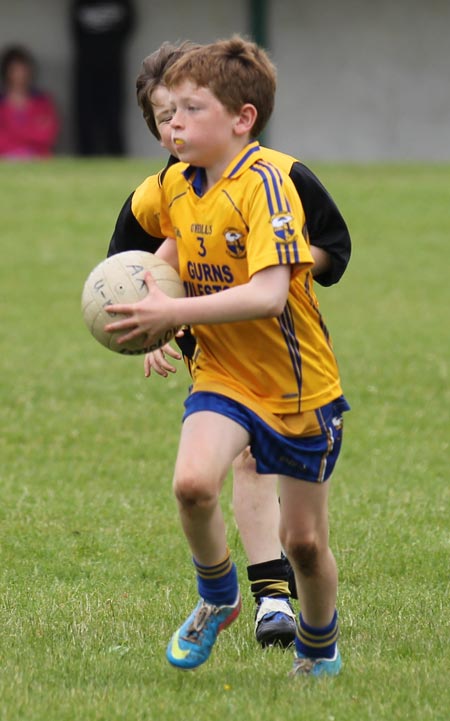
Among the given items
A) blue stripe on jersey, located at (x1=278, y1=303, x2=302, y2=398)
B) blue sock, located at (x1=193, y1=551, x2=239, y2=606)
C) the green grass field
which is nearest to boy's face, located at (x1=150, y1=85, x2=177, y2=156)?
blue stripe on jersey, located at (x1=278, y1=303, x2=302, y2=398)

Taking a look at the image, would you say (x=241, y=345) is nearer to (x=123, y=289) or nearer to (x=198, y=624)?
(x=123, y=289)

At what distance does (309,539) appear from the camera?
4.45 m

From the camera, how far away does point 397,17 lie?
23453 millimetres

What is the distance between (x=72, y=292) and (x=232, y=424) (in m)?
10.9

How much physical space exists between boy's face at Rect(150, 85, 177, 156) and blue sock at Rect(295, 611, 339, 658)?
179 cm

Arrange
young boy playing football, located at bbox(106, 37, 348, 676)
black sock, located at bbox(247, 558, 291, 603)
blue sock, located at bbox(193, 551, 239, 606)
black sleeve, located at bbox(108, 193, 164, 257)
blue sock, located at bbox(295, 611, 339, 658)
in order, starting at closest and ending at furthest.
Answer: young boy playing football, located at bbox(106, 37, 348, 676)
blue sock, located at bbox(193, 551, 239, 606)
blue sock, located at bbox(295, 611, 339, 658)
black sleeve, located at bbox(108, 193, 164, 257)
black sock, located at bbox(247, 558, 291, 603)

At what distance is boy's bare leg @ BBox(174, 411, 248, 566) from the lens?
4.24 meters

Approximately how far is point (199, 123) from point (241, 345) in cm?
71

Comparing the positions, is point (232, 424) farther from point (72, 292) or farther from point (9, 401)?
point (72, 292)

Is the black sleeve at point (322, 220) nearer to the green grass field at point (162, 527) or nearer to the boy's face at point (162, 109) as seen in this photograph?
the boy's face at point (162, 109)

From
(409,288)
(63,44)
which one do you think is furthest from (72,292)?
(63,44)

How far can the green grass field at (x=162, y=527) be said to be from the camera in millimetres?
4484

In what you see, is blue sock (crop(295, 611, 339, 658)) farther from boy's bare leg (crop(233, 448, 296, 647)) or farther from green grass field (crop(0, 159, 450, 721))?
boy's bare leg (crop(233, 448, 296, 647))

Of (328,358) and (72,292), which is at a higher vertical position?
(328,358)
